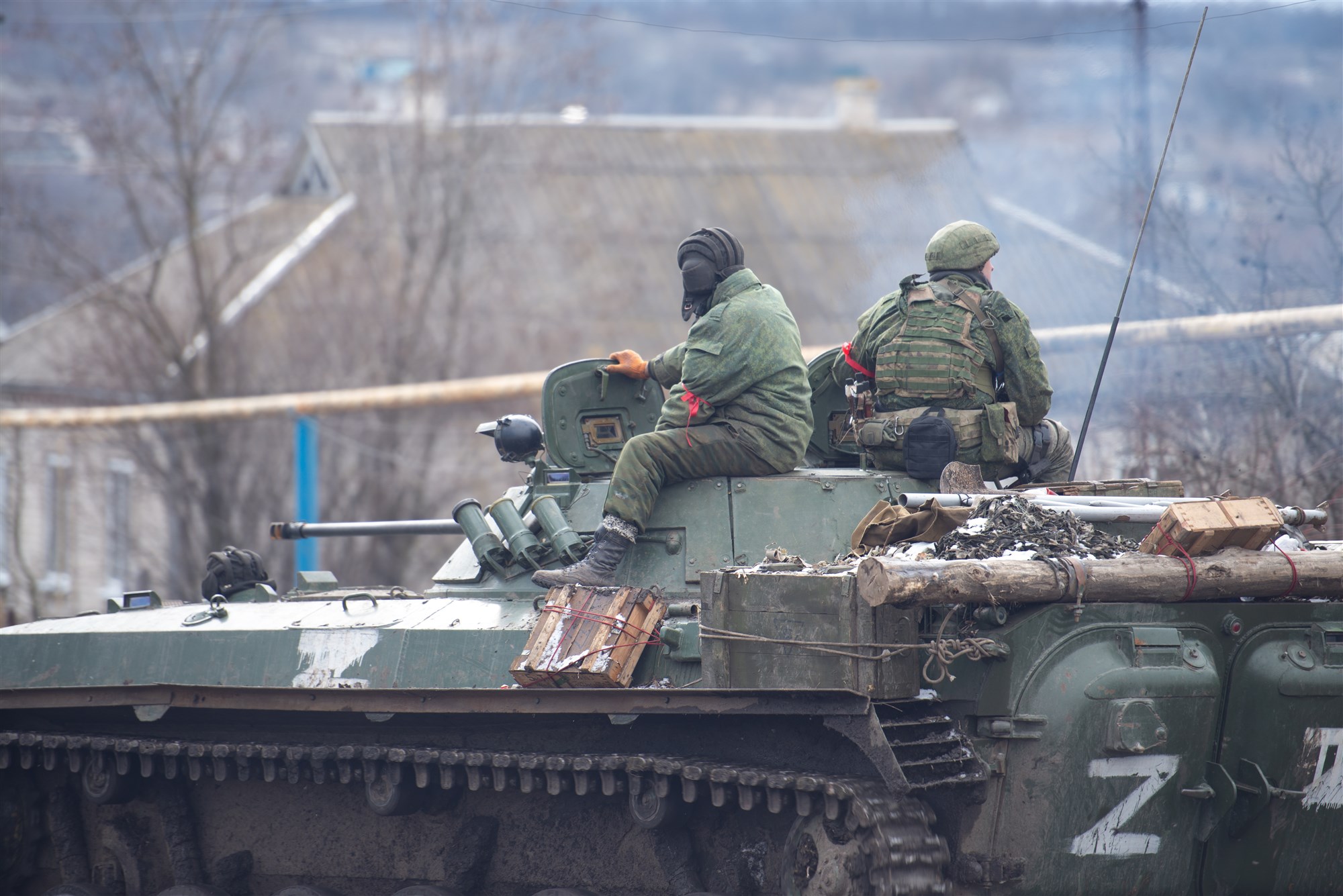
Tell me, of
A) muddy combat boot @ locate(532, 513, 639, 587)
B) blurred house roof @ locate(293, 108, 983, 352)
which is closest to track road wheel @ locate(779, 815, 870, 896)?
muddy combat boot @ locate(532, 513, 639, 587)

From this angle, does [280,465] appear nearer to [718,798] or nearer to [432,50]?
[432,50]

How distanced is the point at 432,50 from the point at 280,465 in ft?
19.9

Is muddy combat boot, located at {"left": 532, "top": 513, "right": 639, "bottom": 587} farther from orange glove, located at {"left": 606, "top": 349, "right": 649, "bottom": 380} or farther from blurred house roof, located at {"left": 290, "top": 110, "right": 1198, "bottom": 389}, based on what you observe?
blurred house roof, located at {"left": 290, "top": 110, "right": 1198, "bottom": 389}

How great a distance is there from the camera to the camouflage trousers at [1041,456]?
8.06 meters

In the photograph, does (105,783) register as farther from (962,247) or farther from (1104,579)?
(1104,579)

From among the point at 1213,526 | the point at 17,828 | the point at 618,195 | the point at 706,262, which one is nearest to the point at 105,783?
the point at 17,828

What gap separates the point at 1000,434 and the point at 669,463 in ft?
5.16

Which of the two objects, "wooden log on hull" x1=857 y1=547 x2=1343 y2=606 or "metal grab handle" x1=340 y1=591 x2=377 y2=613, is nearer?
"wooden log on hull" x1=857 y1=547 x2=1343 y2=606

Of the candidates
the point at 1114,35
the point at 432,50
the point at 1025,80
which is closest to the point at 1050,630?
the point at 1114,35

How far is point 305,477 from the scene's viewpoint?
16.6m

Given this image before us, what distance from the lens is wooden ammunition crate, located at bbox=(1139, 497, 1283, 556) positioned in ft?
20.2

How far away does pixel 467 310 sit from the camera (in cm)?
2230

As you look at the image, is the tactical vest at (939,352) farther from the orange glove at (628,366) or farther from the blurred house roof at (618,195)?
the blurred house roof at (618,195)

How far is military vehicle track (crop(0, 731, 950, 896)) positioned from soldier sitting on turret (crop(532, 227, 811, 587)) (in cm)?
93
